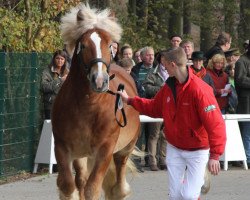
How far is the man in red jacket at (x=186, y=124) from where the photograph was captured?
328 inches

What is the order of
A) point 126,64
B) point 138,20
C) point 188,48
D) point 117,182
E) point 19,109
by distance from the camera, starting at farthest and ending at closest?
point 138,20 < point 188,48 < point 126,64 < point 19,109 < point 117,182

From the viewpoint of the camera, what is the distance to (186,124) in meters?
8.45

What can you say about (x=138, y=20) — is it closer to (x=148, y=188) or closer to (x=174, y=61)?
(x=148, y=188)

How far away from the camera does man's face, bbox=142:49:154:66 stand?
14.4 meters

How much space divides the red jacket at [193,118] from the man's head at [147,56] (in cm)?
577

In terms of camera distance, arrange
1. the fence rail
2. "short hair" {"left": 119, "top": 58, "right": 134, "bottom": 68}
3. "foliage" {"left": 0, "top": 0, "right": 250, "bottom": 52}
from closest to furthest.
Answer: the fence rail → "short hair" {"left": 119, "top": 58, "right": 134, "bottom": 68} → "foliage" {"left": 0, "top": 0, "right": 250, "bottom": 52}

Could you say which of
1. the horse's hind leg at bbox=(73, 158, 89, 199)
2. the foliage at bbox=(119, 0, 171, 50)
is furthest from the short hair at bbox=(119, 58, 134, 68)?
the foliage at bbox=(119, 0, 171, 50)

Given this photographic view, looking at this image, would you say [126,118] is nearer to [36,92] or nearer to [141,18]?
[36,92]

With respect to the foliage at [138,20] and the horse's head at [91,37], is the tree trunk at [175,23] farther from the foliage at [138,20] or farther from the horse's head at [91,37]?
the horse's head at [91,37]

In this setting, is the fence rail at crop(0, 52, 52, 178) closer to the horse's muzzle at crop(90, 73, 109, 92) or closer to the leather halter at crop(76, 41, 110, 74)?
the leather halter at crop(76, 41, 110, 74)

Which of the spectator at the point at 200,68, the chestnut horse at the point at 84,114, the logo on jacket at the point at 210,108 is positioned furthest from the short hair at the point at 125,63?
the logo on jacket at the point at 210,108

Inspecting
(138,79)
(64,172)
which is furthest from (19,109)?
A: (64,172)

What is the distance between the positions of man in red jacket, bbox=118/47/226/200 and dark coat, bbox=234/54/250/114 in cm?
626

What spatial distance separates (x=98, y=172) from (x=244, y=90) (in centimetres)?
597
